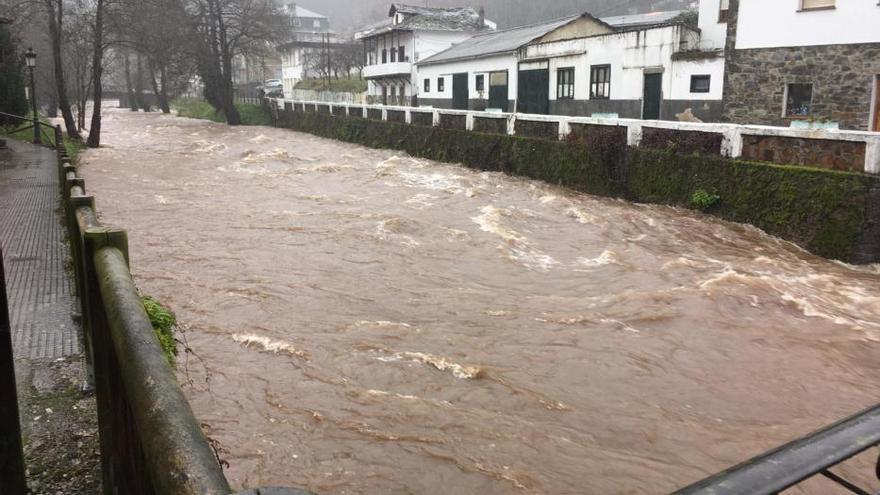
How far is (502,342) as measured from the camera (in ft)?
24.0

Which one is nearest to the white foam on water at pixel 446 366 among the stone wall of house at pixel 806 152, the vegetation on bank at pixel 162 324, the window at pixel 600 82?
the vegetation on bank at pixel 162 324

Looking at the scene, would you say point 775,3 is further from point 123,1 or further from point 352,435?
point 123,1

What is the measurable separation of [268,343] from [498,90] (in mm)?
25385

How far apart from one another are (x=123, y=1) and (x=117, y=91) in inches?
2346

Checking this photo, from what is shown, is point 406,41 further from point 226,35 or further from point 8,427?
point 8,427

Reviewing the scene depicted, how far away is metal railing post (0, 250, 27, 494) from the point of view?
231 cm

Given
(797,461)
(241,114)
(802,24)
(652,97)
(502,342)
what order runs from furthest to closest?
1. (241,114)
2. (652,97)
3. (802,24)
4. (502,342)
5. (797,461)

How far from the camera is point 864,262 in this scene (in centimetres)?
1033

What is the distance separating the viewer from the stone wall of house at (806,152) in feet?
36.1

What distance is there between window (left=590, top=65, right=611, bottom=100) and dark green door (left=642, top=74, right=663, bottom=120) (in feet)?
5.21

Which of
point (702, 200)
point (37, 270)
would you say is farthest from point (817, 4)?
point (37, 270)

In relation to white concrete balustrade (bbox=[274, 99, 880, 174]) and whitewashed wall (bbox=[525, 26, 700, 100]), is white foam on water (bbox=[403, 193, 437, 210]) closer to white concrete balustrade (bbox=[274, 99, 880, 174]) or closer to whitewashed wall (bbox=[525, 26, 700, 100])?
white concrete balustrade (bbox=[274, 99, 880, 174])

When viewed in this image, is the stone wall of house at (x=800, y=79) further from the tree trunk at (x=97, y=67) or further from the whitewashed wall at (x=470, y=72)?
the tree trunk at (x=97, y=67)

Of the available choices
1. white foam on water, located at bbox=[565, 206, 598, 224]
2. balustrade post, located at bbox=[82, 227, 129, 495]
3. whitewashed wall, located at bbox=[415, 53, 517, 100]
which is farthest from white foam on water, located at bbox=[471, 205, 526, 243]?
whitewashed wall, located at bbox=[415, 53, 517, 100]
